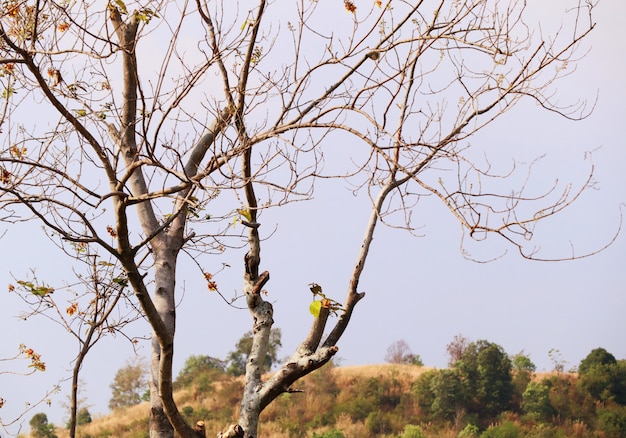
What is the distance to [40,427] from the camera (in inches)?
512

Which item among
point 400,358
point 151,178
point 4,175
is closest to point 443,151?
point 151,178

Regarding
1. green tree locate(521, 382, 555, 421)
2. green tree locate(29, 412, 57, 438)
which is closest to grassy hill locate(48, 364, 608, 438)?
green tree locate(521, 382, 555, 421)

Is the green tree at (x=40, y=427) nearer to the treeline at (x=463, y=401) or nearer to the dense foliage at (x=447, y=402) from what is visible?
the dense foliage at (x=447, y=402)

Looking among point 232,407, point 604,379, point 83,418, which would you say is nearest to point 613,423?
point 604,379

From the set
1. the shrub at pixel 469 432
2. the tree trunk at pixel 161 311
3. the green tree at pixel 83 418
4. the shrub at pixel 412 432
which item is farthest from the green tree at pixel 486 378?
the tree trunk at pixel 161 311

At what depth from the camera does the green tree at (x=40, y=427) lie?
12969 mm

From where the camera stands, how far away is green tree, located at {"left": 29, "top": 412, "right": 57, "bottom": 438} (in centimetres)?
1297

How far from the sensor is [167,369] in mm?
3508

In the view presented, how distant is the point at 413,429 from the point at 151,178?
10.3 m

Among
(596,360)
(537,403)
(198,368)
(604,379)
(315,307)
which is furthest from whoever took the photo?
(198,368)

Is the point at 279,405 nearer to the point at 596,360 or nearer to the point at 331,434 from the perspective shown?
the point at 331,434

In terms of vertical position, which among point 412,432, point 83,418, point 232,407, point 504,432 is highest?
point 83,418

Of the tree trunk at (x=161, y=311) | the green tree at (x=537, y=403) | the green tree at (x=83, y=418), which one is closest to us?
the tree trunk at (x=161, y=311)

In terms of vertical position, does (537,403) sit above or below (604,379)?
below
